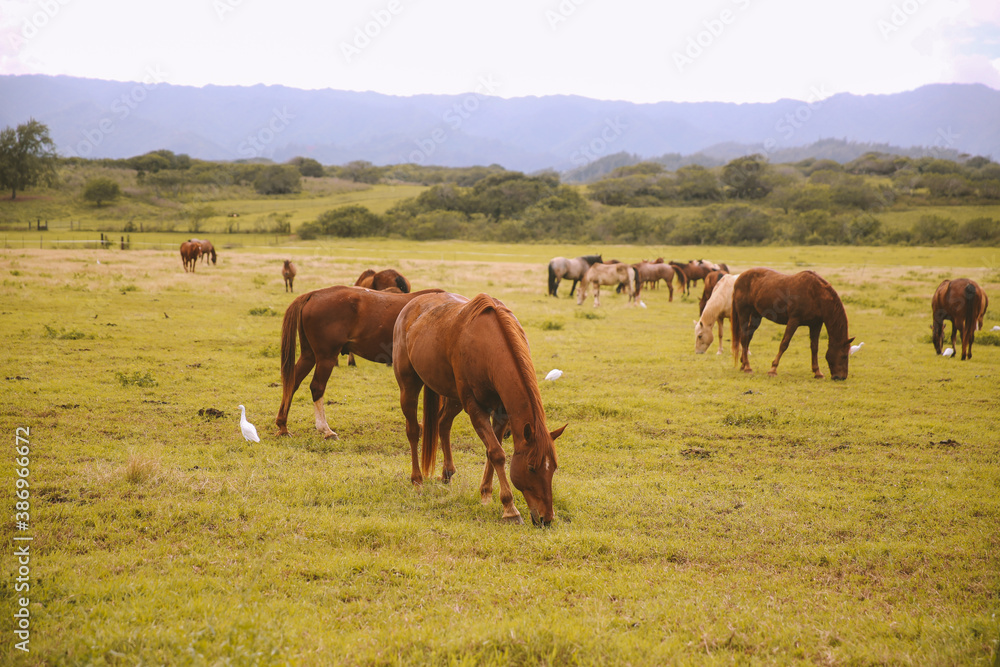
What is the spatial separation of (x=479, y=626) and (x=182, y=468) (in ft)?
14.3

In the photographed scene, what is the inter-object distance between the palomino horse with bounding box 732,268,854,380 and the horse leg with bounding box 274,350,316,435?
8.82 metres

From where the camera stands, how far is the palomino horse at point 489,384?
483cm

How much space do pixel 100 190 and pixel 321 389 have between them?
7473cm

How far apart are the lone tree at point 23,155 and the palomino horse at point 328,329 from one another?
216ft

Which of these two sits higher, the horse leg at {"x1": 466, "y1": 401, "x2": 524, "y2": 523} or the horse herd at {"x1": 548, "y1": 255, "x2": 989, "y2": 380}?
the horse herd at {"x1": 548, "y1": 255, "x2": 989, "y2": 380}

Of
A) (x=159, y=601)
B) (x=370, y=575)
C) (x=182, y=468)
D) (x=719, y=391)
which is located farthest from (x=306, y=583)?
(x=719, y=391)

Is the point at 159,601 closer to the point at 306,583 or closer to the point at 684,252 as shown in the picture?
the point at 306,583

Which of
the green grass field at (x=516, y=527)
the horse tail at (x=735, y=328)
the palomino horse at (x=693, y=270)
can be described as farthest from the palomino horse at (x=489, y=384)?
the palomino horse at (x=693, y=270)

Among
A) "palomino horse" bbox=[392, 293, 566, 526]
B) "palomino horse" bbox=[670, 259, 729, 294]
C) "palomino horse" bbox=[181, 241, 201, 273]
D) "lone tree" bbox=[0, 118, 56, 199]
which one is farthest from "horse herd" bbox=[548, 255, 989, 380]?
"lone tree" bbox=[0, 118, 56, 199]

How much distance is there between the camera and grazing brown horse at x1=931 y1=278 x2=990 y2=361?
12.5m

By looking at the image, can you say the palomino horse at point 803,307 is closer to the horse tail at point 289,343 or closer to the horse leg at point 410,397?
the horse leg at point 410,397

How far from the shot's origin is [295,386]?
7.80 metres

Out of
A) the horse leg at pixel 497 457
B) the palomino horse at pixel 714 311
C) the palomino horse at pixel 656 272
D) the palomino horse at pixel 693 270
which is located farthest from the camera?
the palomino horse at pixel 693 270

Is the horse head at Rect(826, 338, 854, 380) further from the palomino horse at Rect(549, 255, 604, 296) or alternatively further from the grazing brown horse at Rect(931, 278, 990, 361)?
the palomino horse at Rect(549, 255, 604, 296)
